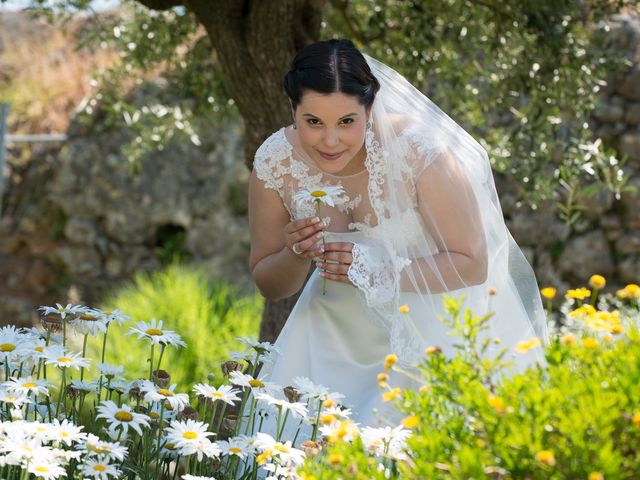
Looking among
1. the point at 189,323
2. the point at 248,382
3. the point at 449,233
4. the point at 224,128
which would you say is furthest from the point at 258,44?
the point at 224,128

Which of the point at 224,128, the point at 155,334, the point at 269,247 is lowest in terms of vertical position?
the point at 155,334

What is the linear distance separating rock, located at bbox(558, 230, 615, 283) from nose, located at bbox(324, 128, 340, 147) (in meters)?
5.77

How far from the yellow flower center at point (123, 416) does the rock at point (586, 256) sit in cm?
690

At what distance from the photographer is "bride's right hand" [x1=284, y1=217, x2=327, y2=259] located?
326cm

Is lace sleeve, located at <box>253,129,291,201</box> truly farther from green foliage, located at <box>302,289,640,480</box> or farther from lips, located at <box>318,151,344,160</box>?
green foliage, located at <box>302,289,640,480</box>

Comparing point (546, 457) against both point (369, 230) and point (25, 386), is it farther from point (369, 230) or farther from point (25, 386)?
point (369, 230)

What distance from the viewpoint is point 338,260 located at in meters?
3.30

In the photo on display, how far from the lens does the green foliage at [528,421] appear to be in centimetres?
161

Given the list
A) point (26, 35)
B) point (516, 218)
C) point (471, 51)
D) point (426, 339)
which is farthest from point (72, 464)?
point (26, 35)

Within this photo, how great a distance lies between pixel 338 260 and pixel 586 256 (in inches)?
232

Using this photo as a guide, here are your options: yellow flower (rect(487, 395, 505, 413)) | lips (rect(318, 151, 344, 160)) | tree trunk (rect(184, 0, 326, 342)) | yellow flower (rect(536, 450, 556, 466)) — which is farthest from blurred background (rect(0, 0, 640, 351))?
yellow flower (rect(536, 450, 556, 466))

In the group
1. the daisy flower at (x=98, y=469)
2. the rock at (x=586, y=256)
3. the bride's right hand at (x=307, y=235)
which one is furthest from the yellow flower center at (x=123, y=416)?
the rock at (x=586, y=256)

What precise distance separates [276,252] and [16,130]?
745 cm

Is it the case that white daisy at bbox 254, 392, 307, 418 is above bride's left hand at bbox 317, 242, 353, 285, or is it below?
below
